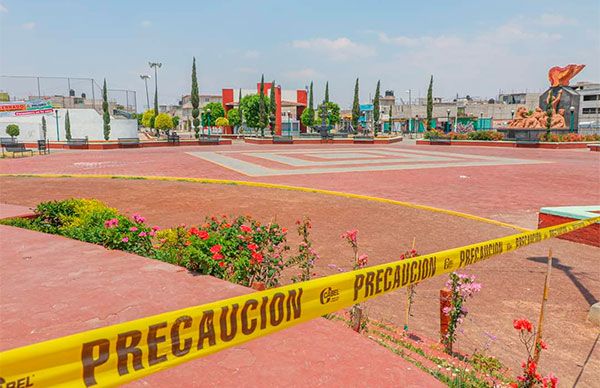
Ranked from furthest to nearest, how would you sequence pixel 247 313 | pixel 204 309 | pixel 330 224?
1. pixel 330 224
2. pixel 247 313
3. pixel 204 309

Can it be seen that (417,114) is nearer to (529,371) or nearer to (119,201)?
(119,201)

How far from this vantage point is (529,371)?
2781mm

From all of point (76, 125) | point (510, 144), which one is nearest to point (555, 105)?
point (510, 144)

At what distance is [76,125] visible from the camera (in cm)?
4997

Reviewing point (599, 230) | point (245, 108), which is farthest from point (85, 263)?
point (245, 108)

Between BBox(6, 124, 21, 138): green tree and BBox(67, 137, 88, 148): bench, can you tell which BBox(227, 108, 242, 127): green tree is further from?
BBox(67, 137, 88, 148): bench

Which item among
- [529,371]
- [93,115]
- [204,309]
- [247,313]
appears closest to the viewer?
[204,309]

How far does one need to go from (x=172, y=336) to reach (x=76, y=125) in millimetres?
55324

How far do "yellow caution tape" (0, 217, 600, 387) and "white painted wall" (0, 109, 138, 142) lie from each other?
53.3m

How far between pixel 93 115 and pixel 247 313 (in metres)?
55.4

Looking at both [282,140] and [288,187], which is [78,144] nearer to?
[282,140]

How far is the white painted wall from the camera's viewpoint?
4716 cm

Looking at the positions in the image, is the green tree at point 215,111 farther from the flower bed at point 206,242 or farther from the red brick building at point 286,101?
the flower bed at point 206,242

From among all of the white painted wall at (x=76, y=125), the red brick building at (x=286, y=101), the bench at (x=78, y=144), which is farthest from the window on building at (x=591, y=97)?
the bench at (x=78, y=144)
